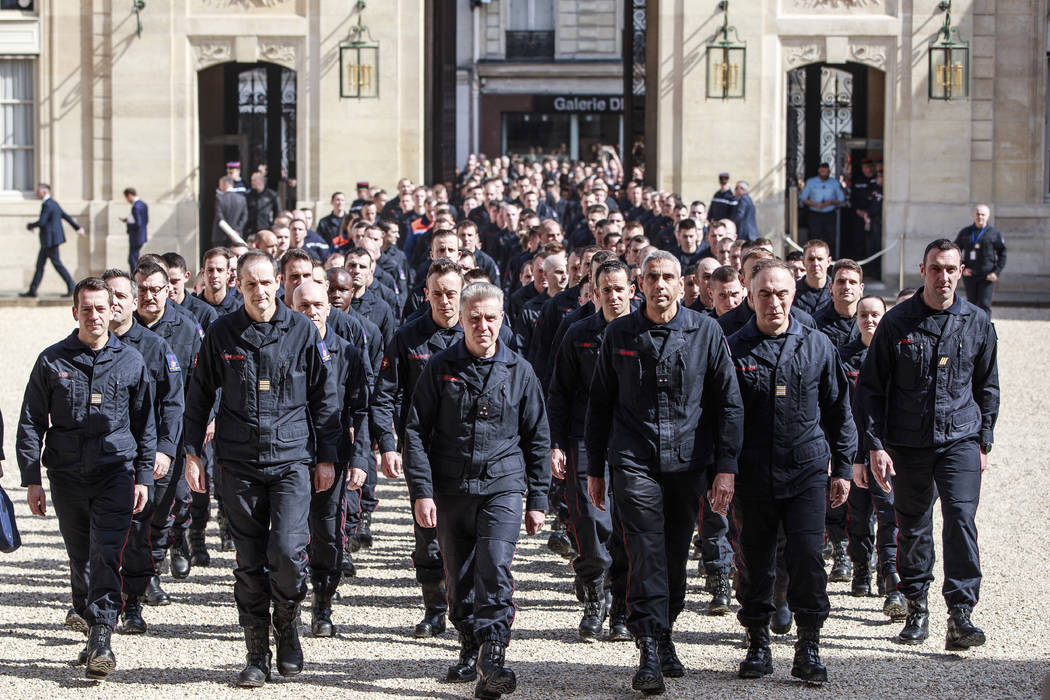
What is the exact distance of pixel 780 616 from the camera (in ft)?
28.4

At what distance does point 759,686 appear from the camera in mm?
7762

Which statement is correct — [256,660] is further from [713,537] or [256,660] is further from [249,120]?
[249,120]

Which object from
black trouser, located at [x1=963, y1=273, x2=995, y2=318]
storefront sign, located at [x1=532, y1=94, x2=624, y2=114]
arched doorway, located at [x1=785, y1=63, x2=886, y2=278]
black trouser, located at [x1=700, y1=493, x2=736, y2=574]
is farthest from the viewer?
storefront sign, located at [x1=532, y1=94, x2=624, y2=114]

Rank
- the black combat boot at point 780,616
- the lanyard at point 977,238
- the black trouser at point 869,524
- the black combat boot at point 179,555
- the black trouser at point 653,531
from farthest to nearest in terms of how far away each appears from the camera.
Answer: the lanyard at point 977,238 → the black combat boot at point 179,555 → the black trouser at point 869,524 → the black combat boot at point 780,616 → the black trouser at point 653,531

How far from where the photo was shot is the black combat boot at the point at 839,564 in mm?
10047

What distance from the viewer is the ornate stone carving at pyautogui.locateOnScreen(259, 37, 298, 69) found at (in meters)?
25.3

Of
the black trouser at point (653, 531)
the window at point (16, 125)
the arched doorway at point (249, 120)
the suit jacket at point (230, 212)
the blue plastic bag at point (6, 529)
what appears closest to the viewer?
the blue plastic bag at point (6, 529)

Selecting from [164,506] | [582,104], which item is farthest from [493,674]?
[582,104]

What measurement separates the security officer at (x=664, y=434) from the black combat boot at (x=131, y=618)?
271 centimetres

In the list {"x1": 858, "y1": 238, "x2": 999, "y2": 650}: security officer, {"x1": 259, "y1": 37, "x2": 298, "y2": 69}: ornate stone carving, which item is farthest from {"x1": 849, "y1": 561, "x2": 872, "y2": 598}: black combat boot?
{"x1": 259, "y1": 37, "x2": 298, "y2": 69}: ornate stone carving

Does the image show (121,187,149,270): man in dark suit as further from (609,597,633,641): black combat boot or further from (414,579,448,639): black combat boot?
(609,597,633,641): black combat boot

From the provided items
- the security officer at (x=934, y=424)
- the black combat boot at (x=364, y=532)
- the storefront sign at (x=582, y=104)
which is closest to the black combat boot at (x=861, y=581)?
the security officer at (x=934, y=424)

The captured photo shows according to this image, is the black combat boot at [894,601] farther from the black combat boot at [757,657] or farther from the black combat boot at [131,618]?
the black combat boot at [131,618]

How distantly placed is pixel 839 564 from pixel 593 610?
2040 millimetres
